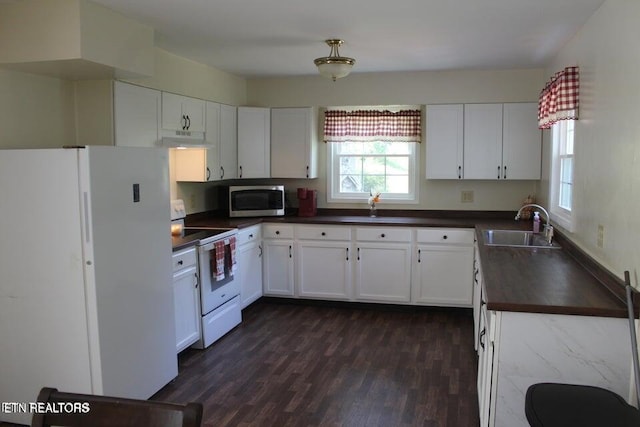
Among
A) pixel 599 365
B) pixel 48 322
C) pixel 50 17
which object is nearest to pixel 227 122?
pixel 50 17

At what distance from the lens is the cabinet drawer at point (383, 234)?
5.05 metres

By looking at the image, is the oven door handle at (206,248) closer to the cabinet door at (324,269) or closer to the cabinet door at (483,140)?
the cabinet door at (324,269)

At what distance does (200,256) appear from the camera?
13.2ft

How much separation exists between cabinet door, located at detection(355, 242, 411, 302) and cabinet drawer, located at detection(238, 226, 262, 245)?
0.95 metres

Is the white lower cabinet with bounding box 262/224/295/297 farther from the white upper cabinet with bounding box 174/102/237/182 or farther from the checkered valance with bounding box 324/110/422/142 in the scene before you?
the checkered valance with bounding box 324/110/422/142

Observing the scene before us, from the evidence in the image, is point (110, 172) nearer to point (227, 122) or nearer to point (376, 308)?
point (227, 122)

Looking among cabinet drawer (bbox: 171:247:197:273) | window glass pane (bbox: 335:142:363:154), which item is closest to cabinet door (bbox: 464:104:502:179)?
window glass pane (bbox: 335:142:363:154)

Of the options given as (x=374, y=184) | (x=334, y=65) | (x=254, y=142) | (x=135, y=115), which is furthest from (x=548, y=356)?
(x=254, y=142)

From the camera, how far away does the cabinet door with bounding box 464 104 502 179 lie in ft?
16.9

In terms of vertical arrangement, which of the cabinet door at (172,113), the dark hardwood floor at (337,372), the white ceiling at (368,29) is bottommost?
the dark hardwood floor at (337,372)

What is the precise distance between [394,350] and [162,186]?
2.11m

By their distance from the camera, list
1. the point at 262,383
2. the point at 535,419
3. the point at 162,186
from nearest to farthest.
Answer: the point at 535,419
the point at 162,186
the point at 262,383

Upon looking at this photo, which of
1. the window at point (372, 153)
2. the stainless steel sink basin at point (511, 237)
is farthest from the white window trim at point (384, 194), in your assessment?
the stainless steel sink basin at point (511, 237)

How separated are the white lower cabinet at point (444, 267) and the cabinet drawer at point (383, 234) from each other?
0.39ft
